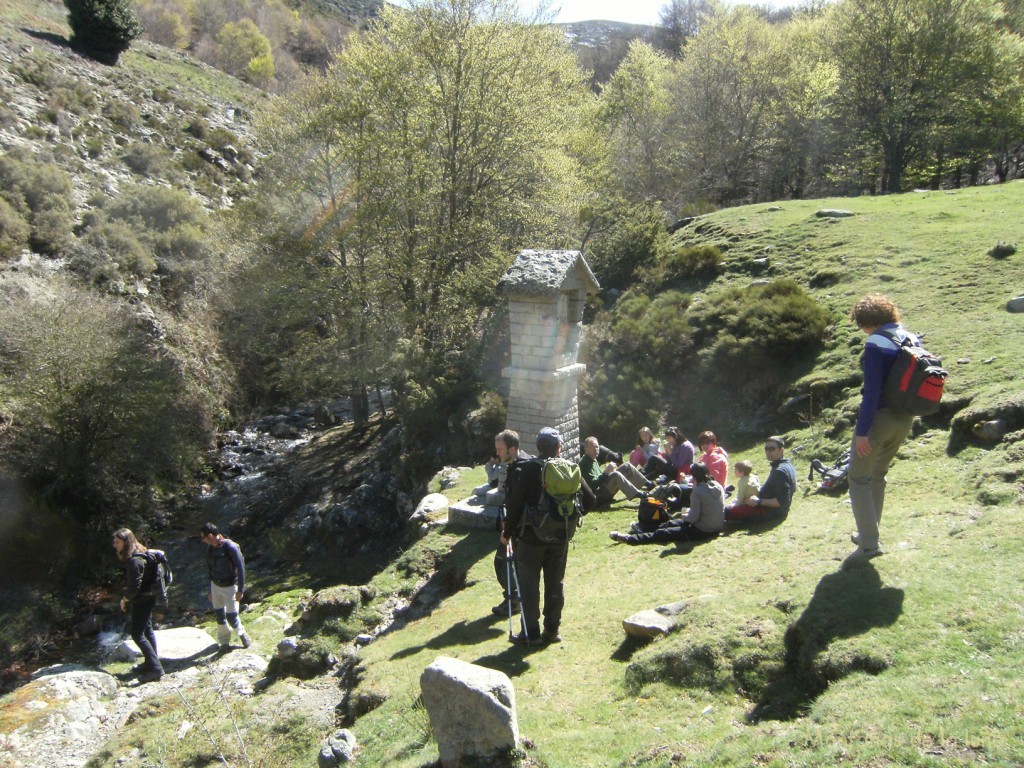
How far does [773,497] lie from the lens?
811cm

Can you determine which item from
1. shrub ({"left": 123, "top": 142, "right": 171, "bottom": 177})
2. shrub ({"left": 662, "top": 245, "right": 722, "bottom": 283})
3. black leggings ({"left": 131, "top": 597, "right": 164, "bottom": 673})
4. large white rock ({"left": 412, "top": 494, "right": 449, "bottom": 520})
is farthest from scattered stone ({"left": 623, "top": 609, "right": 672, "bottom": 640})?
shrub ({"left": 123, "top": 142, "right": 171, "bottom": 177})

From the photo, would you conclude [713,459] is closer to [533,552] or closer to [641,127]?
[533,552]

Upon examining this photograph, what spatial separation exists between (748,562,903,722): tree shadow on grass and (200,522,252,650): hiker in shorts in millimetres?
6855

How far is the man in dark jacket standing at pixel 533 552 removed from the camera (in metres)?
5.84

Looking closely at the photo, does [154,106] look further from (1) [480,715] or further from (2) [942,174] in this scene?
(1) [480,715]

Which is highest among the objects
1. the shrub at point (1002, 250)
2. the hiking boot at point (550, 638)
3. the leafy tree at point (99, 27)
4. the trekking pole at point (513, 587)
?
the leafy tree at point (99, 27)

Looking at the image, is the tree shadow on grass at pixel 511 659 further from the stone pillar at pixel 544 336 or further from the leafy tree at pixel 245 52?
the leafy tree at pixel 245 52

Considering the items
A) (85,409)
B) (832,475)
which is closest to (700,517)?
(832,475)

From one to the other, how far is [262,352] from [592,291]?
512 inches

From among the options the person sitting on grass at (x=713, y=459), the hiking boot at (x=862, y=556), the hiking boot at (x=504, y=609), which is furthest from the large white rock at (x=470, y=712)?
the person sitting on grass at (x=713, y=459)

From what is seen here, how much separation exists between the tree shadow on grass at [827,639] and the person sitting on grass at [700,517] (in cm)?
277

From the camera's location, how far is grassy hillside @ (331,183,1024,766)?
370 cm

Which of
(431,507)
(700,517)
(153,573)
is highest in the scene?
(700,517)

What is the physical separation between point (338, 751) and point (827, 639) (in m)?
3.76
